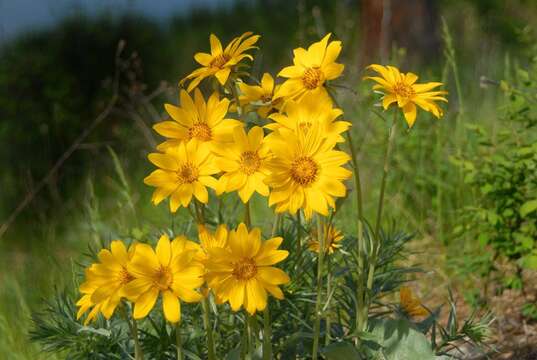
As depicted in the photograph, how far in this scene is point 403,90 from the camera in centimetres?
177

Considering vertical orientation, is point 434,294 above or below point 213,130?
below

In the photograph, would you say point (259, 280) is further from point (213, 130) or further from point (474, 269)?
point (474, 269)

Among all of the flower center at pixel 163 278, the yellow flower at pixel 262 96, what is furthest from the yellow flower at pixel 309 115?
the flower center at pixel 163 278

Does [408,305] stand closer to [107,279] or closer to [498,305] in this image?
[107,279]

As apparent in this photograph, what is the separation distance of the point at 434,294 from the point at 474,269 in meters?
0.37

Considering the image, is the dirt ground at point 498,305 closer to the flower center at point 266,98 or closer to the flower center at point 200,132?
the flower center at point 266,98

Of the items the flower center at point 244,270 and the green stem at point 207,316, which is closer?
the flower center at point 244,270

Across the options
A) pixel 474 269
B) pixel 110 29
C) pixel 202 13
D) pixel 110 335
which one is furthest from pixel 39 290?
Answer: pixel 202 13

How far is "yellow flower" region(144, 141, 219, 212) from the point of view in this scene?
1.67 metres

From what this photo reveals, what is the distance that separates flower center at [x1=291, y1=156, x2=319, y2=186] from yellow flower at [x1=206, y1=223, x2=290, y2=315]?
12cm

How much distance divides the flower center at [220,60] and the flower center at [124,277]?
0.47 m

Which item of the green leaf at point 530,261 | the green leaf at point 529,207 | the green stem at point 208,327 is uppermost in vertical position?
the green leaf at point 529,207

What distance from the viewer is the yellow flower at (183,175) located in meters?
1.67

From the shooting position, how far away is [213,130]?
1.76m
